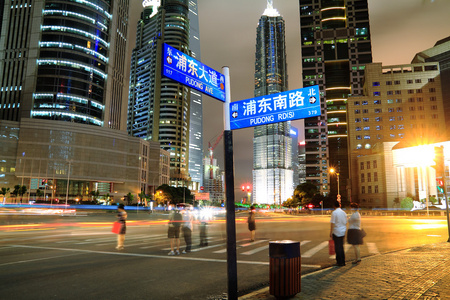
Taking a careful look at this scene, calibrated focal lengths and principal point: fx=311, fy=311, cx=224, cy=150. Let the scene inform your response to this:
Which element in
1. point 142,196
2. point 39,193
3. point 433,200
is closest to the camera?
point 433,200

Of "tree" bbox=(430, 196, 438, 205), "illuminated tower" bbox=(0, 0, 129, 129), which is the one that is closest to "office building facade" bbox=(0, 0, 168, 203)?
"illuminated tower" bbox=(0, 0, 129, 129)

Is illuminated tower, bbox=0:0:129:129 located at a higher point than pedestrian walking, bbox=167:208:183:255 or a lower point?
higher

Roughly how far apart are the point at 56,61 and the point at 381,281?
409 feet

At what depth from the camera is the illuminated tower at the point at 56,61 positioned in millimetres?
109188

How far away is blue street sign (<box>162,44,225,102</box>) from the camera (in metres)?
5.84

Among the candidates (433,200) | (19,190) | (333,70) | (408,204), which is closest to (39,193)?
(19,190)

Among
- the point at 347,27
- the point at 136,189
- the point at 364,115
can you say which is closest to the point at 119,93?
the point at 136,189

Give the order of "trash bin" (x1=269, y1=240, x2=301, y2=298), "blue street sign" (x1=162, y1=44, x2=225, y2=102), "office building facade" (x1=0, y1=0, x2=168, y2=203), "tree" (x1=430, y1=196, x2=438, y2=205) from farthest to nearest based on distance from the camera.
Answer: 1. "office building facade" (x1=0, y1=0, x2=168, y2=203)
2. "tree" (x1=430, y1=196, x2=438, y2=205)
3. "trash bin" (x1=269, y1=240, x2=301, y2=298)
4. "blue street sign" (x1=162, y1=44, x2=225, y2=102)

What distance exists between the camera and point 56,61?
109188 mm

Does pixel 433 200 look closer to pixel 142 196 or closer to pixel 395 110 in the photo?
pixel 395 110

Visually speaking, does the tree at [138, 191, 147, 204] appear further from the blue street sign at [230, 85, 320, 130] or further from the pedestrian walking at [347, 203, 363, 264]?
the blue street sign at [230, 85, 320, 130]

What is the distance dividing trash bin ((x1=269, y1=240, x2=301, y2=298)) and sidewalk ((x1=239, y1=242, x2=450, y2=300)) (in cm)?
26

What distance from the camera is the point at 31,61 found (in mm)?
109750

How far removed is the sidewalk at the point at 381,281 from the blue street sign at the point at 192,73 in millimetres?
4333
